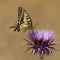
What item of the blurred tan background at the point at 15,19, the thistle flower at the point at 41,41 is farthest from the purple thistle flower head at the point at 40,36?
the blurred tan background at the point at 15,19

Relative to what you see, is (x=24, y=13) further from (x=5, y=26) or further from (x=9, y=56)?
(x=5, y=26)

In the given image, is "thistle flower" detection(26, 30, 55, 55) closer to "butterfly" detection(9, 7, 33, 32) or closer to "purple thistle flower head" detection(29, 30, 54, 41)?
"purple thistle flower head" detection(29, 30, 54, 41)

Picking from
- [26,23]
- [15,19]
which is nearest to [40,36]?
[26,23]

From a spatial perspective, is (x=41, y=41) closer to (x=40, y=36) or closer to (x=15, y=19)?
(x=40, y=36)

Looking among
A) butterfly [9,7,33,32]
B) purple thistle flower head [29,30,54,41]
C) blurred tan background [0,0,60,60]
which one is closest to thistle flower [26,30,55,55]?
purple thistle flower head [29,30,54,41]

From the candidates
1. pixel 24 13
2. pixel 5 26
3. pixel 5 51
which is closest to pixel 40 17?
pixel 5 26

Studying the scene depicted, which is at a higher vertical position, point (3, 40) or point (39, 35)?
point (39, 35)
